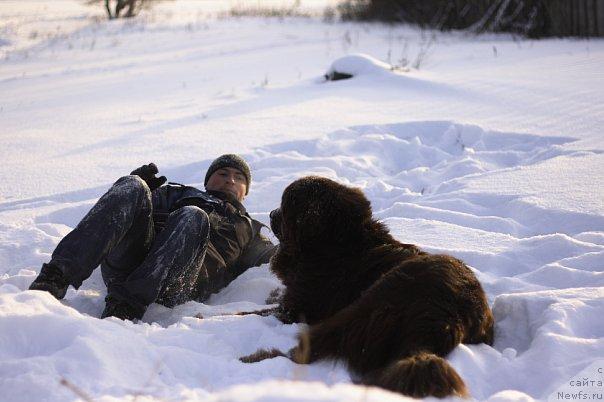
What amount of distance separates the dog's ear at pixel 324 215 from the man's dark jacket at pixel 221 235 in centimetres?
82

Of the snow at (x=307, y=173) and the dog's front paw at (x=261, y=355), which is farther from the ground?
the snow at (x=307, y=173)

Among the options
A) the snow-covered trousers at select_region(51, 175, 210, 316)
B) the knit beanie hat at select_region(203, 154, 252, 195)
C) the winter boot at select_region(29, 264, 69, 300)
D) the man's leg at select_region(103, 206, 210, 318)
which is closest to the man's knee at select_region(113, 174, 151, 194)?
the snow-covered trousers at select_region(51, 175, 210, 316)

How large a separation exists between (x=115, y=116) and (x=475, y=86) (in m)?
4.79

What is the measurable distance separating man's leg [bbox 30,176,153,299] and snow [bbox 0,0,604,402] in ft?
0.80

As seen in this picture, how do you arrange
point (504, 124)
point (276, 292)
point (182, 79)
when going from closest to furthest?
1. point (276, 292)
2. point (504, 124)
3. point (182, 79)

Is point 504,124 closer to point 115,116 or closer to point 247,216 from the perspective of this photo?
point 247,216

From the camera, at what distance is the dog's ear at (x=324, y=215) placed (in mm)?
3279

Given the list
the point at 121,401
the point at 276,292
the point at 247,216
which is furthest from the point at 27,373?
the point at 247,216

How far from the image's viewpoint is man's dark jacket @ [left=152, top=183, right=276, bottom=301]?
3.94m

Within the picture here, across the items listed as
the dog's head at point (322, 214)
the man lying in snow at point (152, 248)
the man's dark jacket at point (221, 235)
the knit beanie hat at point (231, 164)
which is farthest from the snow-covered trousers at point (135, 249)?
the knit beanie hat at point (231, 164)

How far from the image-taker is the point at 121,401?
2160mm

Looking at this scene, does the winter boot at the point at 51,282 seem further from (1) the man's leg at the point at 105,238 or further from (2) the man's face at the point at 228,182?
(2) the man's face at the point at 228,182

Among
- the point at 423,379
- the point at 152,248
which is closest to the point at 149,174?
the point at 152,248

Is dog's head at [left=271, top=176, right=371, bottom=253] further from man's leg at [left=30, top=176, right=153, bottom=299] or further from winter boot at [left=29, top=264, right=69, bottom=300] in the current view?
winter boot at [left=29, top=264, right=69, bottom=300]
